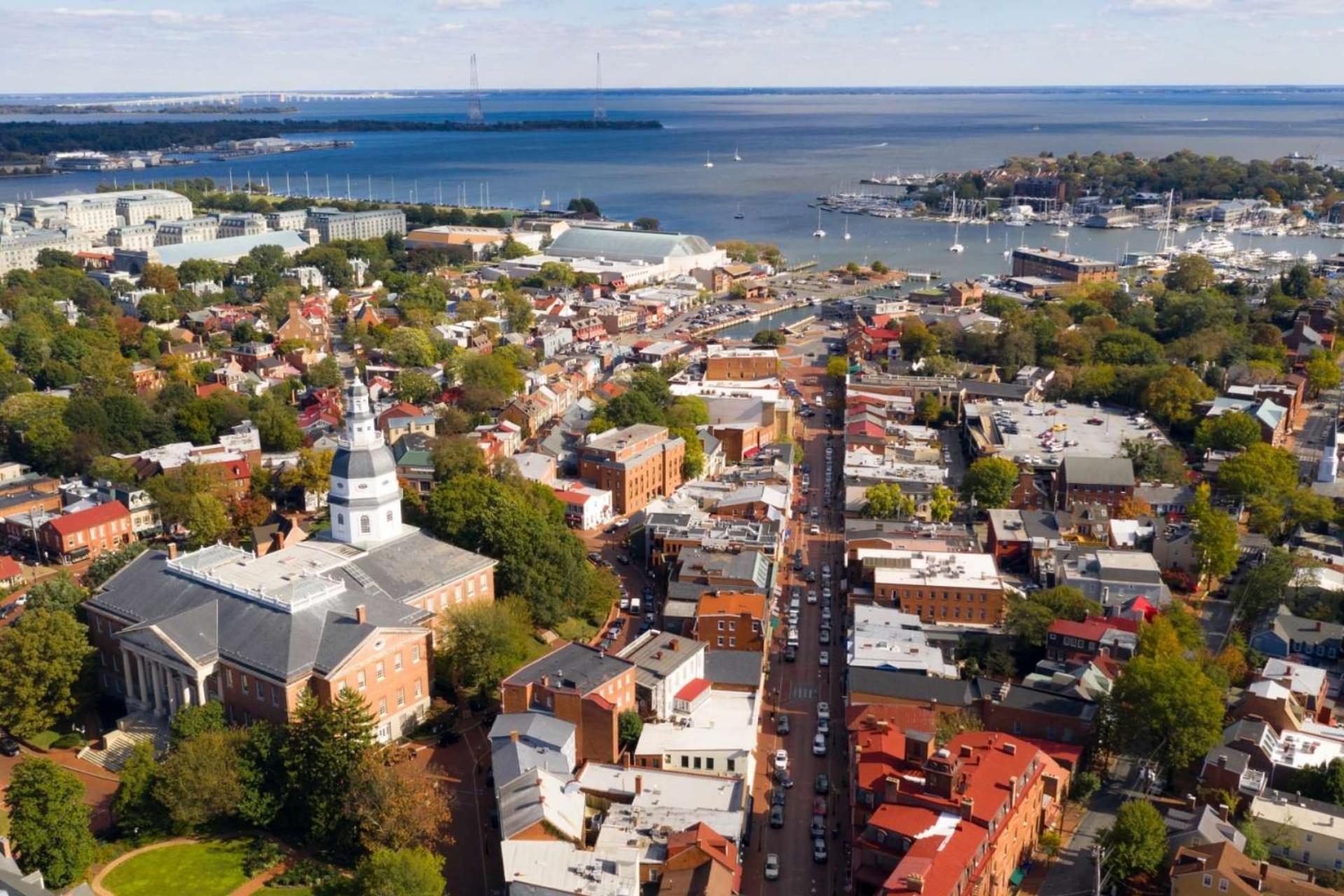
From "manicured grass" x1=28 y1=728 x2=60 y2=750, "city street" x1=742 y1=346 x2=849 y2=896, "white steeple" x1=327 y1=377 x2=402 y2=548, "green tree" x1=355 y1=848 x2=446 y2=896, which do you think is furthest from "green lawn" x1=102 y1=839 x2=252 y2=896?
"city street" x1=742 y1=346 x2=849 y2=896

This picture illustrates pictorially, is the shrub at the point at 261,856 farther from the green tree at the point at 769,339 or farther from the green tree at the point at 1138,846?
the green tree at the point at 769,339

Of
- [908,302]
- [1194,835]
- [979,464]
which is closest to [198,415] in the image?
[979,464]

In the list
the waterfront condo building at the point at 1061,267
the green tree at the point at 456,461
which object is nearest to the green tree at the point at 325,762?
the green tree at the point at 456,461

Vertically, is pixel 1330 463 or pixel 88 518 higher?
pixel 1330 463

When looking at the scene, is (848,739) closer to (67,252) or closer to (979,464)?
(979,464)

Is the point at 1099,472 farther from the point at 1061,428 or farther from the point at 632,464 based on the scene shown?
the point at 632,464

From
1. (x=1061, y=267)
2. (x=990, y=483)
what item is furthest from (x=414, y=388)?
(x=1061, y=267)
